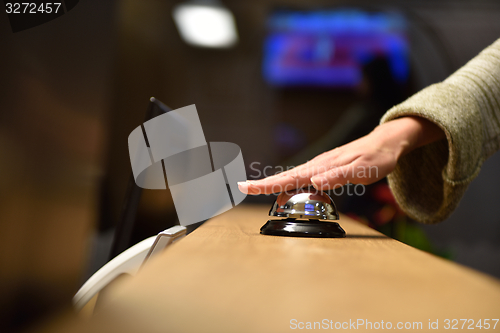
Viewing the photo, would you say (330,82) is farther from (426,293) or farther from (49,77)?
(426,293)

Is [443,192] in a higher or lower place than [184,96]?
lower

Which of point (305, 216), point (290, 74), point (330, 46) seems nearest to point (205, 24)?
point (290, 74)

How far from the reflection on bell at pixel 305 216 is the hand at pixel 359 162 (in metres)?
0.02

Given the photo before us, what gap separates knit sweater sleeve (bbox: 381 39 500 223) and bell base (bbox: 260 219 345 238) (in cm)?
26

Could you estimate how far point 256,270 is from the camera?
248 millimetres

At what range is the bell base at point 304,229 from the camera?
47 centimetres

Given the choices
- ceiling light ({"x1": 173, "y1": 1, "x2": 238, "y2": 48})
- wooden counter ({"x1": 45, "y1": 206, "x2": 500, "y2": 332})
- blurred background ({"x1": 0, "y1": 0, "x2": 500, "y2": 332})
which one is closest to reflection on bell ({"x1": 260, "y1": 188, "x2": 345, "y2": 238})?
wooden counter ({"x1": 45, "y1": 206, "x2": 500, "y2": 332})

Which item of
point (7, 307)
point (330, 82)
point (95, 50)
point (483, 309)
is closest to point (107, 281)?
point (483, 309)

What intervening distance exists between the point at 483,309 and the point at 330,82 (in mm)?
2238

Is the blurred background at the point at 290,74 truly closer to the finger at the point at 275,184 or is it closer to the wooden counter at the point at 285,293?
the finger at the point at 275,184

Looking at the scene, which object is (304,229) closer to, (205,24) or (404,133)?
(404,133)

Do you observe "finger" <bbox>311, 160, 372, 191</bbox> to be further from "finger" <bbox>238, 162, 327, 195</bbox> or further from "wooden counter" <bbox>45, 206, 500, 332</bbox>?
"wooden counter" <bbox>45, 206, 500, 332</bbox>

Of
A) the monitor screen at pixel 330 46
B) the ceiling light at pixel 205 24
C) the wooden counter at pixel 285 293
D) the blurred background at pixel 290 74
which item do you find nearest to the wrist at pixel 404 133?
the wooden counter at pixel 285 293

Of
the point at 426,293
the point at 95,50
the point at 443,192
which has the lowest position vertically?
the point at 443,192
